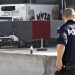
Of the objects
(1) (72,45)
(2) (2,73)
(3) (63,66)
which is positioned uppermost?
(1) (72,45)

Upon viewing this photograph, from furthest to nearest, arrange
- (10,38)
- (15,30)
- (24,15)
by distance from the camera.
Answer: (24,15), (10,38), (15,30)

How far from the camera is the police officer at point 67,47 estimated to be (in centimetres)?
489

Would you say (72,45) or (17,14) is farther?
(17,14)

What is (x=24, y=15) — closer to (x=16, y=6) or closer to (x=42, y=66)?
(x=16, y=6)

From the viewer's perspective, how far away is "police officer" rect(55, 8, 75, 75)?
4.89 m

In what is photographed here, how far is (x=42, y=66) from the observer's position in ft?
29.4

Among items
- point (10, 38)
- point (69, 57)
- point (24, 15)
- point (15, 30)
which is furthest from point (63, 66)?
point (24, 15)

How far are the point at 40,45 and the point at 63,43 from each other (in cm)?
1076

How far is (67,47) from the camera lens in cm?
502

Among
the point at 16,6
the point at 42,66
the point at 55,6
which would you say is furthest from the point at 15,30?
the point at 55,6

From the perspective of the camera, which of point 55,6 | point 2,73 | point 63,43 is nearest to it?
point 63,43

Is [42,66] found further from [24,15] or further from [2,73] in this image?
[24,15]

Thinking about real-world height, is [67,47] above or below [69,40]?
below

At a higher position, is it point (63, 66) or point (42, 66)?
point (63, 66)
